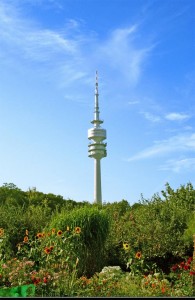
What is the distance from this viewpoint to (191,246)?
11062mm

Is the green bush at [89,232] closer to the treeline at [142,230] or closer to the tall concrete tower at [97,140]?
the treeline at [142,230]

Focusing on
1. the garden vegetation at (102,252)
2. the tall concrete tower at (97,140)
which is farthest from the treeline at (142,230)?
the tall concrete tower at (97,140)

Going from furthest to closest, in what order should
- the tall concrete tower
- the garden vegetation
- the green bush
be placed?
the tall concrete tower, the green bush, the garden vegetation

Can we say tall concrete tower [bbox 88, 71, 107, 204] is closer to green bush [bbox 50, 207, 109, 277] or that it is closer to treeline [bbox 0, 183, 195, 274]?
treeline [bbox 0, 183, 195, 274]

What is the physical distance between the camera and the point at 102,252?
36.5ft

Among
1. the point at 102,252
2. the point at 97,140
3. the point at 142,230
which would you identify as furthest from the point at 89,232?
the point at 97,140

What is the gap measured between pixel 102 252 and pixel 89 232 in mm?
581

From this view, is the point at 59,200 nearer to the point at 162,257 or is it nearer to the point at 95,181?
the point at 162,257

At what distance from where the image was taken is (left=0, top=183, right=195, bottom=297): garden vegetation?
750 centimetres

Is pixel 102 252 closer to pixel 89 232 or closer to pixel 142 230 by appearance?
pixel 89 232

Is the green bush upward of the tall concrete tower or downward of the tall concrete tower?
downward

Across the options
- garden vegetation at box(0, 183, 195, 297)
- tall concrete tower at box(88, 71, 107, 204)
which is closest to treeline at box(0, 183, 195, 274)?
garden vegetation at box(0, 183, 195, 297)

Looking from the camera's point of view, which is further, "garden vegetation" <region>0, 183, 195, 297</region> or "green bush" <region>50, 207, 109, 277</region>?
"green bush" <region>50, 207, 109, 277</region>

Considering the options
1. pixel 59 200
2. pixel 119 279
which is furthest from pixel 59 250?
pixel 59 200
